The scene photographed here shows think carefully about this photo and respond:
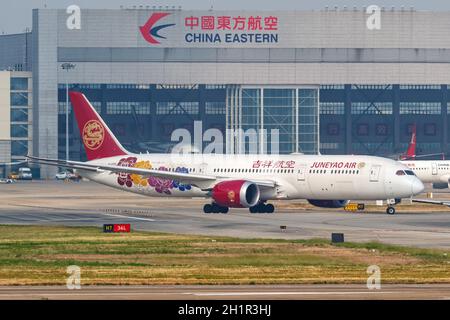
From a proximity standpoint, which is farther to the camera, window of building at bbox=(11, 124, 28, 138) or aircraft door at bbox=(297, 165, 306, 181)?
window of building at bbox=(11, 124, 28, 138)

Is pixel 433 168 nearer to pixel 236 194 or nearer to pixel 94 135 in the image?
pixel 94 135

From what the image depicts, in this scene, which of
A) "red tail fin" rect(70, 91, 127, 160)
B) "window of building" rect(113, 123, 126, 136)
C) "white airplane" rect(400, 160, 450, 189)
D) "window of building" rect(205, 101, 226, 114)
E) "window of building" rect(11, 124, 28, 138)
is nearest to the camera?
"red tail fin" rect(70, 91, 127, 160)

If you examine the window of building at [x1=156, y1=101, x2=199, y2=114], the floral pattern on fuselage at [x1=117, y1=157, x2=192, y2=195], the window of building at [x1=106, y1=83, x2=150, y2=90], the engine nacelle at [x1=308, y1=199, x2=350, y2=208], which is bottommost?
the engine nacelle at [x1=308, y1=199, x2=350, y2=208]

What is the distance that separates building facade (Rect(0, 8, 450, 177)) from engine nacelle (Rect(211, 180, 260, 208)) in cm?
8758

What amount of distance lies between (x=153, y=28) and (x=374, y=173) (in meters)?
92.8

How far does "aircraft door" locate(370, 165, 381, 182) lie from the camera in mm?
86812

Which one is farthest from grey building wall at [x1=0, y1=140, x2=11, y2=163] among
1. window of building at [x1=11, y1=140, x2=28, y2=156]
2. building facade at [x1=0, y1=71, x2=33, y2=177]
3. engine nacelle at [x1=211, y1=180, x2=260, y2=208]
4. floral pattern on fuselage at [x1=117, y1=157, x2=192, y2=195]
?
engine nacelle at [x1=211, y1=180, x2=260, y2=208]

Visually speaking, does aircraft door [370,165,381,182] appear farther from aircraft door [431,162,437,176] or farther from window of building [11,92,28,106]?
window of building [11,92,28,106]

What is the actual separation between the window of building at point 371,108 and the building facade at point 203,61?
15.1 feet

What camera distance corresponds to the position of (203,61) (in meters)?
177

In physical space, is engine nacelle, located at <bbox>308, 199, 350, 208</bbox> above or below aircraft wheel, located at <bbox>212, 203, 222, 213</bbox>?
above

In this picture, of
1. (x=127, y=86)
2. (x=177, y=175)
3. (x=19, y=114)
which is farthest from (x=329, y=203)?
(x=19, y=114)

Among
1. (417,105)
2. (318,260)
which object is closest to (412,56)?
(417,105)
